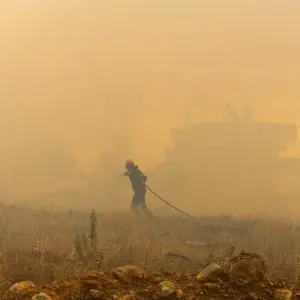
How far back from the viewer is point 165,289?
486 cm

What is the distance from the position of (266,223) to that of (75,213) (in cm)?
539

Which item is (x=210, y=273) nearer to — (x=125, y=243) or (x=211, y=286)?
(x=211, y=286)

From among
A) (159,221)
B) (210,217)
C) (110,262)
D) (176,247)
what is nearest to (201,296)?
(110,262)

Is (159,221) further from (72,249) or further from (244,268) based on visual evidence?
(244,268)

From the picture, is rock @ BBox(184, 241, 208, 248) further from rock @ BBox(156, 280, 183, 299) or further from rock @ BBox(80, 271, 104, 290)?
rock @ BBox(156, 280, 183, 299)

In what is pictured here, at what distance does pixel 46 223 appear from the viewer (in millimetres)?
10688

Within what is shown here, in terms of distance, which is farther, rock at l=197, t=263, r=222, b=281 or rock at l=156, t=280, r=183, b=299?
rock at l=197, t=263, r=222, b=281

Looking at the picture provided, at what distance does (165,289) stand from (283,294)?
1351 millimetres

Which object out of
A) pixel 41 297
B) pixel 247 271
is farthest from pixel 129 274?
pixel 247 271

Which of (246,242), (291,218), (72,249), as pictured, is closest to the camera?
(72,249)

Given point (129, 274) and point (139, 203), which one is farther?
point (139, 203)

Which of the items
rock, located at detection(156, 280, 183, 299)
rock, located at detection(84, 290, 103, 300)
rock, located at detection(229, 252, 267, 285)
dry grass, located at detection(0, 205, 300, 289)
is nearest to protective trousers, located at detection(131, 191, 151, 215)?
dry grass, located at detection(0, 205, 300, 289)

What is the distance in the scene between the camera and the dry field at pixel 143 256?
4988 millimetres

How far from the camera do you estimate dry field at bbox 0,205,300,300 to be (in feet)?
16.4
